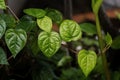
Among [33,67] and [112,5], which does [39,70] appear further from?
[112,5]

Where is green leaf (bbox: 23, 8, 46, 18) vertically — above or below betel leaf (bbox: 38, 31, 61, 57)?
above

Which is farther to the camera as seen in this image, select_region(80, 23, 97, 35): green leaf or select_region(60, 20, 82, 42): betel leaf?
select_region(80, 23, 97, 35): green leaf

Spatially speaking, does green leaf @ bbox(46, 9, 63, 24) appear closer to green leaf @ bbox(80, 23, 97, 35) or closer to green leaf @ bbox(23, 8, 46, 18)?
green leaf @ bbox(23, 8, 46, 18)

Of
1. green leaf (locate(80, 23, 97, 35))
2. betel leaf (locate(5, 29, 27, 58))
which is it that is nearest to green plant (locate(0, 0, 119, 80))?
betel leaf (locate(5, 29, 27, 58))

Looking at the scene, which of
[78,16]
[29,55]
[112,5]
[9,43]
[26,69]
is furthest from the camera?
[112,5]

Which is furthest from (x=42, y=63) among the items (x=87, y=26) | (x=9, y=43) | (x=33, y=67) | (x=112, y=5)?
(x=112, y=5)

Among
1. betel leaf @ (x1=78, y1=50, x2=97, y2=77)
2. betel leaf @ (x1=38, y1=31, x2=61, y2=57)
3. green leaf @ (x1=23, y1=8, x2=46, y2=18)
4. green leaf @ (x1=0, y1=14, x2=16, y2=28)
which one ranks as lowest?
betel leaf @ (x1=78, y1=50, x2=97, y2=77)

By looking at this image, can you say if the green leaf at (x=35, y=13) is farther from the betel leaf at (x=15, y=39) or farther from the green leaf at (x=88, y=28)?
the green leaf at (x=88, y=28)
